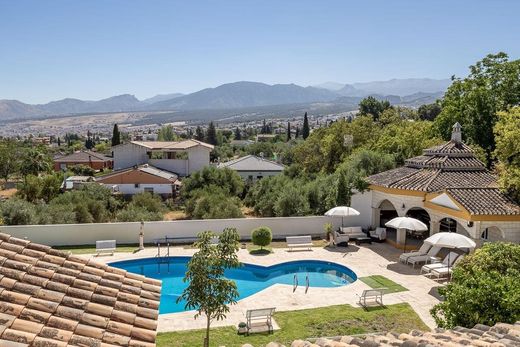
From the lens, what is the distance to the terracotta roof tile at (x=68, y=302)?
197 inches

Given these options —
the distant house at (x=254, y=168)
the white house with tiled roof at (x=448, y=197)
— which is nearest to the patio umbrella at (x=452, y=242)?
the white house with tiled roof at (x=448, y=197)

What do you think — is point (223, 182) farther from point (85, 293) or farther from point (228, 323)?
point (85, 293)

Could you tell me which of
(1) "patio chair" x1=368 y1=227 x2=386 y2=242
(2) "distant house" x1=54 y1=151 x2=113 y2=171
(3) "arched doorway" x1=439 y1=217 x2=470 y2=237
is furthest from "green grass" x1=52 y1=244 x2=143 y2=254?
(2) "distant house" x1=54 y1=151 x2=113 y2=171

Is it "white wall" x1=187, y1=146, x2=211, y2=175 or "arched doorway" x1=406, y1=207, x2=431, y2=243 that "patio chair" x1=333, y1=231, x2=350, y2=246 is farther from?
"white wall" x1=187, y1=146, x2=211, y2=175

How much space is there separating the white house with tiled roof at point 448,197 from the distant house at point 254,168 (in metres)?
31.2

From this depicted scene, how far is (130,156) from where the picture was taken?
54906 millimetres

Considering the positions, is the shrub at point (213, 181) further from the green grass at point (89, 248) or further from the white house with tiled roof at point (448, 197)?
the white house with tiled roof at point (448, 197)

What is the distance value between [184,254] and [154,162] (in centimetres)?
3451

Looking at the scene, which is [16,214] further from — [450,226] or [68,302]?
[450,226]

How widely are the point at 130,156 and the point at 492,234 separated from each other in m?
44.3

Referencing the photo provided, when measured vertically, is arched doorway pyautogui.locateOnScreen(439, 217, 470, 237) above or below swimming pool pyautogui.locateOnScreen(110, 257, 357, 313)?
above

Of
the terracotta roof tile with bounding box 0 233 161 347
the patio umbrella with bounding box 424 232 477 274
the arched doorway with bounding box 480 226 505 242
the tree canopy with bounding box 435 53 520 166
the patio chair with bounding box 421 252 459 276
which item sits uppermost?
the tree canopy with bounding box 435 53 520 166

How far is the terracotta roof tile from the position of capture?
16.4ft

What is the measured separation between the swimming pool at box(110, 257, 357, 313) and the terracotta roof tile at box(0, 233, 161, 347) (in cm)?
1126
